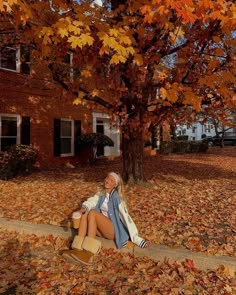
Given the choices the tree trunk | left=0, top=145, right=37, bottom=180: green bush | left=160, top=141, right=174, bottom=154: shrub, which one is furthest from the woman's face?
left=160, top=141, right=174, bottom=154: shrub

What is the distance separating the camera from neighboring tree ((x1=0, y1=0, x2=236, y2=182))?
5.11 m

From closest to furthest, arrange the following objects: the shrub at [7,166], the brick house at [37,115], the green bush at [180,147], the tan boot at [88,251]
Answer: the tan boot at [88,251] → the shrub at [7,166] → the brick house at [37,115] → the green bush at [180,147]

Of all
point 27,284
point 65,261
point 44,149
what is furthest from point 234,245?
point 44,149

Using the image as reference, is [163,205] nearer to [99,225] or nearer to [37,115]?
[99,225]

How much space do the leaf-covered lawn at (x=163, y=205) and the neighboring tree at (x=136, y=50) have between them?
1318 millimetres

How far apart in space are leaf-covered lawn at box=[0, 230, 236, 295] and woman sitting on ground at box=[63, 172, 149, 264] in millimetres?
184

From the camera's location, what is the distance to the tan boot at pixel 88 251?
456 centimetres

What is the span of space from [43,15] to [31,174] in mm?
7641

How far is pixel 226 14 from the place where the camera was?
5.10 meters

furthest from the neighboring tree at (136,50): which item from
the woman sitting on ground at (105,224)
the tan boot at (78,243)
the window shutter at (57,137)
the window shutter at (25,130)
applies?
the window shutter at (57,137)

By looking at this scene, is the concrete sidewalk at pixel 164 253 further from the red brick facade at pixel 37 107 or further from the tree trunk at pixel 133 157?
the red brick facade at pixel 37 107

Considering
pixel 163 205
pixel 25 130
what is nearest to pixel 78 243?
pixel 163 205

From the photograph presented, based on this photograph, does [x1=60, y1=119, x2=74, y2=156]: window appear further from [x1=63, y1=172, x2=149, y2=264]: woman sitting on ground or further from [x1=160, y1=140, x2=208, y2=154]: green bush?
[x1=63, y1=172, x2=149, y2=264]: woman sitting on ground

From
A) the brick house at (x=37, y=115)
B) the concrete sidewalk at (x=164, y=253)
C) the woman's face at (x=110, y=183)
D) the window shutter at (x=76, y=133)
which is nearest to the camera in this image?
the concrete sidewalk at (x=164, y=253)
